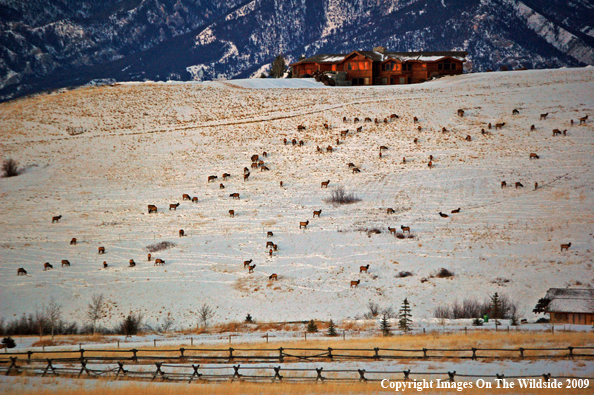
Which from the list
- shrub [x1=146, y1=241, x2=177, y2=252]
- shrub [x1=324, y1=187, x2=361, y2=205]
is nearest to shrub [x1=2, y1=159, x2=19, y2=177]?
shrub [x1=146, y1=241, x2=177, y2=252]

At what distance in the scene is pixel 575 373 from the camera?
23.1m

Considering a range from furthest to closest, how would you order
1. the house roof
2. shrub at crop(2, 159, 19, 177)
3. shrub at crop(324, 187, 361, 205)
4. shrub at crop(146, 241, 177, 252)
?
1. shrub at crop(2, 159, 19, 177)
2. shrub at crop(324, 187, 361, 205)
3. shrub at crop(146, 241, 177, 252)
4. the house roof

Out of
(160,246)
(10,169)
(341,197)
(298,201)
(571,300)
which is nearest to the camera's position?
(571,300)

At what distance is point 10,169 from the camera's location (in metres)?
68.7

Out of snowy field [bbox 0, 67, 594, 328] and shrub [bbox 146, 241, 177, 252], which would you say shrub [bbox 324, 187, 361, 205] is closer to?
snowy field [bbox 0, 67, 594, 328]

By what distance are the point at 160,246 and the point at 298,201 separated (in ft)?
49.4

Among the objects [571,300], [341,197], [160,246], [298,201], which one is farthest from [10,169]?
[571,300]

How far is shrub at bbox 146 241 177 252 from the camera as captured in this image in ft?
163

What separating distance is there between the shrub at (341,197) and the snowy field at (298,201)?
1.25m

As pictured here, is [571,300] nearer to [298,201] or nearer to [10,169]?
[298,201]

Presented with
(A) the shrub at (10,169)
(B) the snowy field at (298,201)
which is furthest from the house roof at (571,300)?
(A) the shrub at (10,169)

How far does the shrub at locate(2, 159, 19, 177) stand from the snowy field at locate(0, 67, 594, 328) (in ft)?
4.05

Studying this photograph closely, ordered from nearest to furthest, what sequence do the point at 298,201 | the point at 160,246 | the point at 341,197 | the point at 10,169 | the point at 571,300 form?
the point at 571,300
the point at 160,246
the point at 341,197
the point at 298,201
the point at 10,169

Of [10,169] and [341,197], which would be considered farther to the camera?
[10,169]
